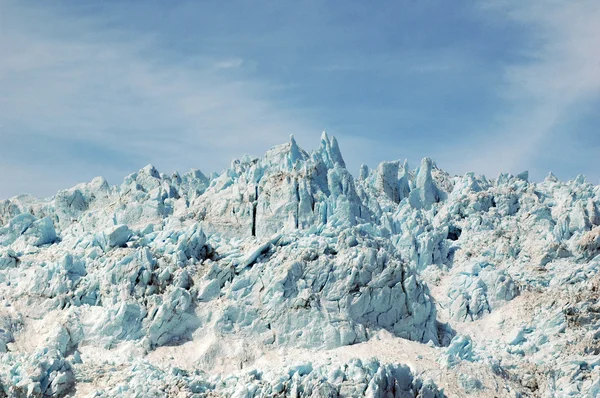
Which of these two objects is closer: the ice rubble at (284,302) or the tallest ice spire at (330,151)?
the ice rubble at (284,302)

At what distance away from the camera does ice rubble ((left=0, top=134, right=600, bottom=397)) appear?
3394cm

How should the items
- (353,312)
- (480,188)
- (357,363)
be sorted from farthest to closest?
(480,188), (353,312), (357,363)

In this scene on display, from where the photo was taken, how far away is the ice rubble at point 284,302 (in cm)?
3394

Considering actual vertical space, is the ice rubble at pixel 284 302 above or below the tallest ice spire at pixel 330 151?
below

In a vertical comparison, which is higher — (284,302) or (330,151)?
(330,151)

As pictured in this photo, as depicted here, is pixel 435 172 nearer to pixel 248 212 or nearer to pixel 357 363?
pixel 248 212

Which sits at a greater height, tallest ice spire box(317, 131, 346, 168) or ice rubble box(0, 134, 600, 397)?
tallest ice spire box(317, 131, 346, 168)

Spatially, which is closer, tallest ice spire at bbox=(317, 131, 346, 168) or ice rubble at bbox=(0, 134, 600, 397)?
ice rubble at bbox=(0, 134, 600, 397)

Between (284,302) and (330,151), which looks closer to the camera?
(284,302)

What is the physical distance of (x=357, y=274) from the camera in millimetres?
40312

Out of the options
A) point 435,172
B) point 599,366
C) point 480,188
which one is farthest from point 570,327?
point 435,172

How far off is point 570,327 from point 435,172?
43969 mm

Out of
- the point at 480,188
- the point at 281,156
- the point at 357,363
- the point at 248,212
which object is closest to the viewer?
the point at 357,363

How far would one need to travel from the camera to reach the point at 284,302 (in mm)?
39000
